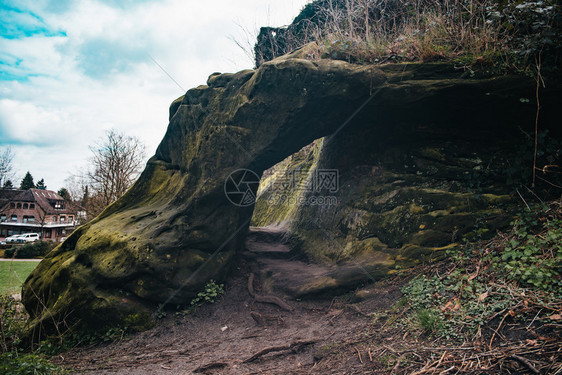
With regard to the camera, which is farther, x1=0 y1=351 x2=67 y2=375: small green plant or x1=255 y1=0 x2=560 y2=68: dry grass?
x1=255 y1=0 x2=560 y2=68: dry grass

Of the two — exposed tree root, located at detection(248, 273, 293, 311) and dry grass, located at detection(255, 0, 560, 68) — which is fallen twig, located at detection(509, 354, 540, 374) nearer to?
exposed tree root, located at detection(248, 273, 293, 311)

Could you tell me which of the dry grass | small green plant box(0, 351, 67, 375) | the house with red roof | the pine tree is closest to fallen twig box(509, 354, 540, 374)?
the dry grass

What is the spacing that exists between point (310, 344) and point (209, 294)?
2.58 metres

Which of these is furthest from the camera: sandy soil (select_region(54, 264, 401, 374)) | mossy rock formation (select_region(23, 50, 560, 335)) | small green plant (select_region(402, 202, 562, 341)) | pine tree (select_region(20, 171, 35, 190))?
pine tree (select_region(20, 171, 35, 190))

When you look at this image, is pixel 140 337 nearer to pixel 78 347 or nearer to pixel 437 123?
pixel 78 347

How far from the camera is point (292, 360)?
3777 mm

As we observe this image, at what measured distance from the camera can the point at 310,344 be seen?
4.04m

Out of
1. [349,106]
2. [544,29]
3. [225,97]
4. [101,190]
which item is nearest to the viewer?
[544,29]

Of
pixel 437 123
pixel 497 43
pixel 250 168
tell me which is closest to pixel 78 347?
pixel 250 168

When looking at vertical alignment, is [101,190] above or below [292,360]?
above

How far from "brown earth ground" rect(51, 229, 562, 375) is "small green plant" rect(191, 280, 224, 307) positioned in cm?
11

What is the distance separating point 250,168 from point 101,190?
23.2 m

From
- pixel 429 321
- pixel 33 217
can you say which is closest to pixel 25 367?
pixel 429 321

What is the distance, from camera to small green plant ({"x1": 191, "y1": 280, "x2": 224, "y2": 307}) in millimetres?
5770
